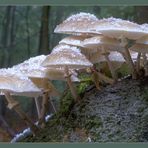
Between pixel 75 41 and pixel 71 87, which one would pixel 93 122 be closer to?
pixel 71 87

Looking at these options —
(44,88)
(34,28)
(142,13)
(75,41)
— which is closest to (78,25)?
(75,41)

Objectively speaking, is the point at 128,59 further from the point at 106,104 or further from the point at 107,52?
the point at 106,104

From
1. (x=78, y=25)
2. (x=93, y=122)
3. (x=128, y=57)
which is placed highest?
(x=78, y=25)

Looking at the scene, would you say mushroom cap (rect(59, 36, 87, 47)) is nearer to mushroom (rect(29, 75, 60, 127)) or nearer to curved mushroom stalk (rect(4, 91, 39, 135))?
mushroom (rect(29, 75, 60, 127))

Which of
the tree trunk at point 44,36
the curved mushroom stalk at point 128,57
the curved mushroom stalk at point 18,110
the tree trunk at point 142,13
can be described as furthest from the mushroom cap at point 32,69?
the tree trunk at point 44,36

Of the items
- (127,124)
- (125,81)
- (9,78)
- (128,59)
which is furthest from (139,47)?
(9,78)

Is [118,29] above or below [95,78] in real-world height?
above

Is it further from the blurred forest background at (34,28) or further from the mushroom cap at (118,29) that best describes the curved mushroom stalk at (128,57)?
the blurred forest background at (34,28)

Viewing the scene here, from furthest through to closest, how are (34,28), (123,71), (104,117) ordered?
(34,28) < (123,71) < (104,117)
